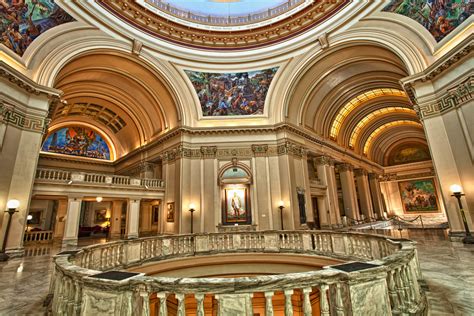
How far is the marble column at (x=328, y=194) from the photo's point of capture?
1805cm

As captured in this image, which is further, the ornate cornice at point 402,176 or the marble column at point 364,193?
the ornate cornice at point 402,176

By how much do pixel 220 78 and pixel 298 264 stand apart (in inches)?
509

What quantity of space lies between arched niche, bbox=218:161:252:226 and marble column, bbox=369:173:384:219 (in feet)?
57.2

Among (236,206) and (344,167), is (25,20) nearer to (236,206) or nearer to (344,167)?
(236,206)

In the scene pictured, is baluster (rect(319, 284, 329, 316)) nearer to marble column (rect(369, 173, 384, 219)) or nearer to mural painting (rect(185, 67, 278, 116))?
mural painting (rect(185, 67, 278, 116))

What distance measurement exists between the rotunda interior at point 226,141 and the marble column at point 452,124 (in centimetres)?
6

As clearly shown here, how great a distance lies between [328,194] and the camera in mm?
18641

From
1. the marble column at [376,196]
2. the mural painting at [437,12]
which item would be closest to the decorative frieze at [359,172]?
the marble column at [376,196]

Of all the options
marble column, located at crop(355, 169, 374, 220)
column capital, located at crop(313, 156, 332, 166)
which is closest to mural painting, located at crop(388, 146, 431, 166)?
marble column, located at crop(355, 169, 374, 220)

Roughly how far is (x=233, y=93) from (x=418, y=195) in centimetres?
2592

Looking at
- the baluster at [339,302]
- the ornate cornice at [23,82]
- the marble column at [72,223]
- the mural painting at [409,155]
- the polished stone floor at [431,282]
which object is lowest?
the polished stone floor at [431,282]

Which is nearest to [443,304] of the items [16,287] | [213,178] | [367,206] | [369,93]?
[16,287]

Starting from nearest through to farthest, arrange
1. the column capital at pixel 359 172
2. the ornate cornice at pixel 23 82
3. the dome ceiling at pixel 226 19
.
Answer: the ornate cornice at pixel 23 82
the dome ceiling at pixel 226 19
the column capital at pixel 359 172

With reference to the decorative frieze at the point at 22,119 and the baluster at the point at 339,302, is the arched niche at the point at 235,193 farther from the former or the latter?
the baluster at the point at 339,302
